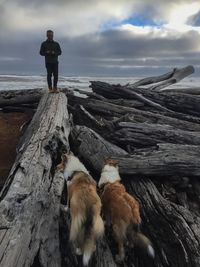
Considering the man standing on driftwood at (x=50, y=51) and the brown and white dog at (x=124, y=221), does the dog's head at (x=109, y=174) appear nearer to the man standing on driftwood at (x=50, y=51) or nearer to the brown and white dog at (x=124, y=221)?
the brown and white dog at (x=124, y=221)

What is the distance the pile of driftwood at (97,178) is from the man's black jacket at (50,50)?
1318 mm

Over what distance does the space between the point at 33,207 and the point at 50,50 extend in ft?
26.4

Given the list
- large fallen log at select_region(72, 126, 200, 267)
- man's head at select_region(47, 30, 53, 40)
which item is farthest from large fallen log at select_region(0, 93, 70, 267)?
man's head at select_region(47, 30, 53, 40)

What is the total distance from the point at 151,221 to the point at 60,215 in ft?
3.53

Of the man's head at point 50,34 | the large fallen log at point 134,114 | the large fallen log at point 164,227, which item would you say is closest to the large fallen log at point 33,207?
the large fallen log at point 164,227

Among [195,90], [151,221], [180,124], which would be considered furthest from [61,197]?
[195,90]

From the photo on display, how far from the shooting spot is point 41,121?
851 cm

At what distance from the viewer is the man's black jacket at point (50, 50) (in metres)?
12.2

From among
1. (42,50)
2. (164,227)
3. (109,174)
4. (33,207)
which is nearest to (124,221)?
(164,227)

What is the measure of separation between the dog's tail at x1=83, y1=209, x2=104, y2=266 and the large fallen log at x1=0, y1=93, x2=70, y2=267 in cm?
33

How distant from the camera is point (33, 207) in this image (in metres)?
4.78

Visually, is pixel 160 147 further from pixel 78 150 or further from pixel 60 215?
pixel 60 215

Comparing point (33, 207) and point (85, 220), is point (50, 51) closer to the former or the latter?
point (33, 207)

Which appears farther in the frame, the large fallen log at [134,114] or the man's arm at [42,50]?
the man's arm at [42,50]
